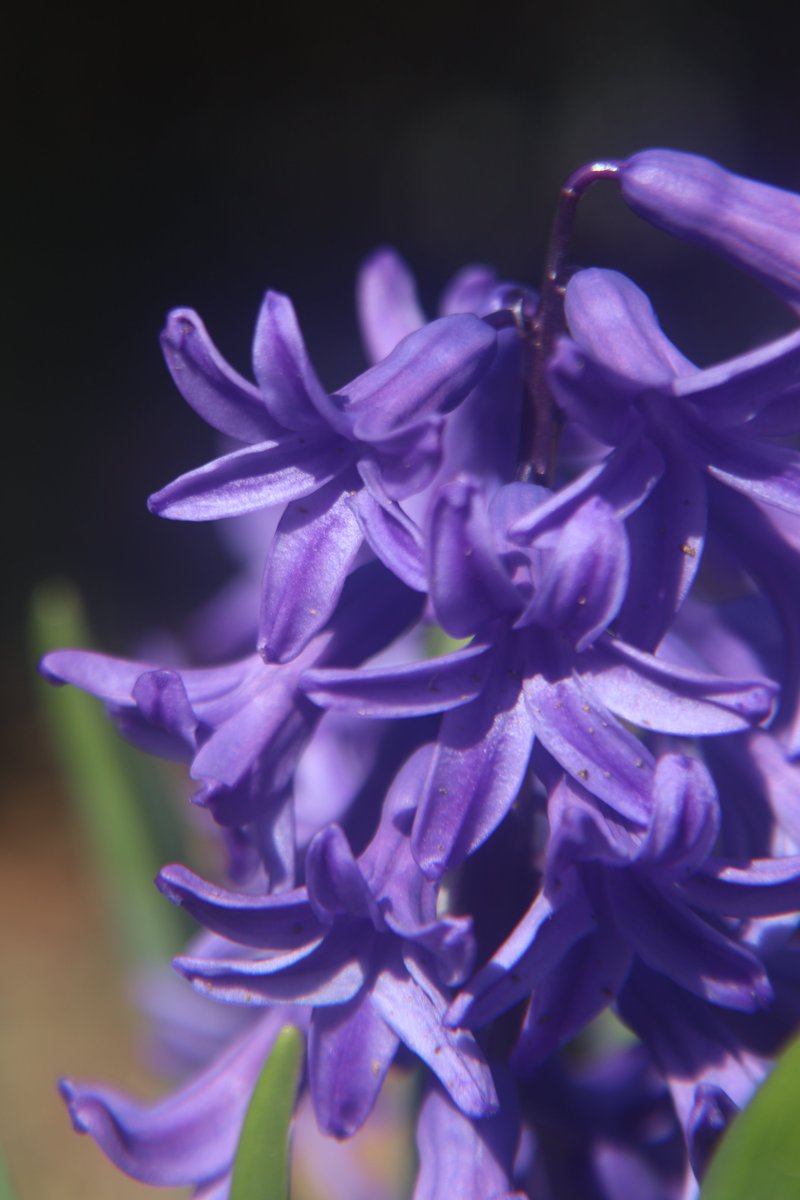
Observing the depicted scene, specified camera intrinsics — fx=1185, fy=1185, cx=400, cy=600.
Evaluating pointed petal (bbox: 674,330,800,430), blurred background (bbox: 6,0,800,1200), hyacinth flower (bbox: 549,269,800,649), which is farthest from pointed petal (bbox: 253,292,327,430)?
blurred background (bbox: 6,0,800,1200)

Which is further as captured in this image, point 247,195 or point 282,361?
point 247,195

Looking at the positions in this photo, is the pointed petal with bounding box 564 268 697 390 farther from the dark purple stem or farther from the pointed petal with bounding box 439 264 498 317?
the pointed petal with bounding box 439 264 498 317

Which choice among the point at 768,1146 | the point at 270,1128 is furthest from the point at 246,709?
the point at 768,1146

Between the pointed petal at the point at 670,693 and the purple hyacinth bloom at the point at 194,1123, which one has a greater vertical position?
the pointed petal at the point at 670,693

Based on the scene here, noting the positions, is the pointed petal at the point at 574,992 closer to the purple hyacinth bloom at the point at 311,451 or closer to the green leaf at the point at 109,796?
the purple hyacinth bloom at the point at 311,451

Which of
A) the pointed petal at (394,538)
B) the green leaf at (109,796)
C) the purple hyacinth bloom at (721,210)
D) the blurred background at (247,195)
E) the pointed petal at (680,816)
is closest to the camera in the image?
the pointed petal at (680,816)

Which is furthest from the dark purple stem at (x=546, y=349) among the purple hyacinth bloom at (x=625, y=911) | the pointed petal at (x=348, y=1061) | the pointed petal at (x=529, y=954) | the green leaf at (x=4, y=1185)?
the green leaf at (x=4, y=1185)

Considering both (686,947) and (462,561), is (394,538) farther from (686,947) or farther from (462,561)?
(686,947)
